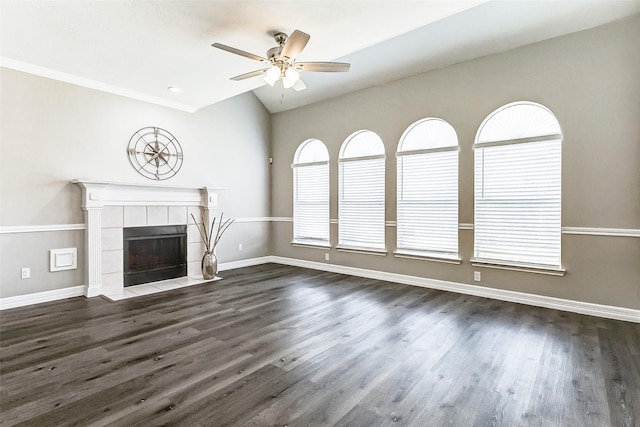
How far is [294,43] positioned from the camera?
2.81m

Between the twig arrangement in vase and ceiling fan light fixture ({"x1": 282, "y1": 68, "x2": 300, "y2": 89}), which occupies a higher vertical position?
ceiling fan light fixture ({"x1": 282, "y1": 68, "x2": 300, "y2": 89})

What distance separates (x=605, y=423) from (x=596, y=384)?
49 cm

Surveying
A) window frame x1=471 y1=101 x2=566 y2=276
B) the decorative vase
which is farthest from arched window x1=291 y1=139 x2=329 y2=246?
window frame x1=471 y1=101 x2=566 y2=276

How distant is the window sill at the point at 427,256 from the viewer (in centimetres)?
453

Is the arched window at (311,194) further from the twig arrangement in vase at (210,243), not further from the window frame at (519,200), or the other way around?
the window frame at (519,200)

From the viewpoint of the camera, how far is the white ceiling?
2.80 meters

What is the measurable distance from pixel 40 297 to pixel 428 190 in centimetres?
543

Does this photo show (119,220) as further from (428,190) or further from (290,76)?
(428,190)

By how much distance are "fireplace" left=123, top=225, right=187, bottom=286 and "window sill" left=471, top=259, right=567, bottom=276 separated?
461 centimetres

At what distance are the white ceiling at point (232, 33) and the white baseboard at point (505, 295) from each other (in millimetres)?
3108

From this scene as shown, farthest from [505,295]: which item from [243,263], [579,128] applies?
[243,263]

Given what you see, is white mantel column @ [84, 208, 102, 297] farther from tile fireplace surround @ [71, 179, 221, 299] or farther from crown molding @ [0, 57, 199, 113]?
crown molding @ [0, 57, 199, 113]

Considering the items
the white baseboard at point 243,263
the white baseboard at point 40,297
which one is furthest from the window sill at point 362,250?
the white baseboard at point 40,297

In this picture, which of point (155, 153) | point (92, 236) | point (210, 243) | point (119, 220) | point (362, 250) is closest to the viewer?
point (92, 236)
